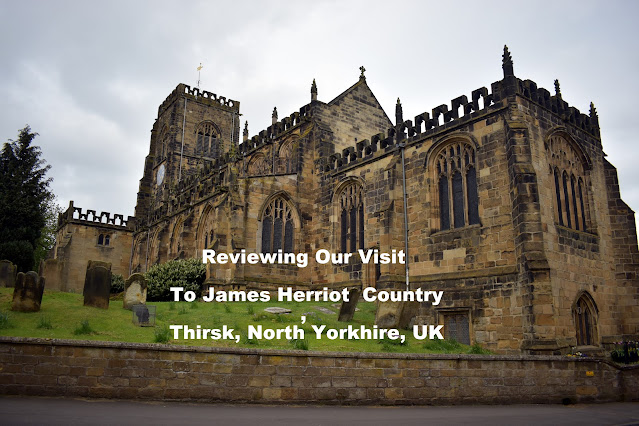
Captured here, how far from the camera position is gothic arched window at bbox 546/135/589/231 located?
1931 cm

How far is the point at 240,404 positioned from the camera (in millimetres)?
9953

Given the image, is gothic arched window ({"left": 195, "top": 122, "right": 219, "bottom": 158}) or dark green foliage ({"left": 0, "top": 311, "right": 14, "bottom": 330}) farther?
gothic arched window ({"left": 195, "top": 122, "right": 219, "bottom": 158})

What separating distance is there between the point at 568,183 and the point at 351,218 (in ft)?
32.5

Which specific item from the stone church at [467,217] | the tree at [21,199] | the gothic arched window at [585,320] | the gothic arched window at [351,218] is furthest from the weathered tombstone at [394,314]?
the tree at [21,199]

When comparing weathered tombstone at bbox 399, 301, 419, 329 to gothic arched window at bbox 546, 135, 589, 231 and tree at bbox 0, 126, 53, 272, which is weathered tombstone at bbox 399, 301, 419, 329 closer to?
gothic arched window at bbox 546, 135, 589, 231

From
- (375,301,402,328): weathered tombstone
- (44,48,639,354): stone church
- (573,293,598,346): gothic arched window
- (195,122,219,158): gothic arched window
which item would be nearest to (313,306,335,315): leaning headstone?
(44,48,639,354): stone church

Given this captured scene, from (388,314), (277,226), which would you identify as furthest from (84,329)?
(277,226)

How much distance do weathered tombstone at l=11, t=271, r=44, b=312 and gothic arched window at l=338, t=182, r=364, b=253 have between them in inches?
568

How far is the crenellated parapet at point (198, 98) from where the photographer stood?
52094 millimetres

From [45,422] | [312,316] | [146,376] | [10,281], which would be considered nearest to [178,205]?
[10,281]

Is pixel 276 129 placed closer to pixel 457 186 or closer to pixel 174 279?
pixel 174 279

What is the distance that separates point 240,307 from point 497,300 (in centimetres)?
968

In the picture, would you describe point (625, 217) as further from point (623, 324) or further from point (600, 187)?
point (623, 324)

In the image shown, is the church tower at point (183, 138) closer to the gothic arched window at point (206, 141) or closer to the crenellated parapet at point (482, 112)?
Answer: the gothic arched window at point (206, 141)
